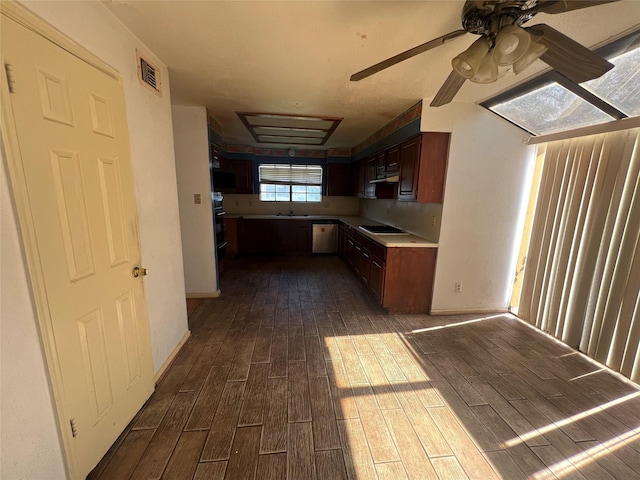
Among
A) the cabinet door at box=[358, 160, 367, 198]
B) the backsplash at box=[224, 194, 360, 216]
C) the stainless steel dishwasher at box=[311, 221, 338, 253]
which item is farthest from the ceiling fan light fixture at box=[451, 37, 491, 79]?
the backsplash at box=[224, 194, 360, 216]

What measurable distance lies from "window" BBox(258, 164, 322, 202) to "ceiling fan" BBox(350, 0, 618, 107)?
16.2 ft

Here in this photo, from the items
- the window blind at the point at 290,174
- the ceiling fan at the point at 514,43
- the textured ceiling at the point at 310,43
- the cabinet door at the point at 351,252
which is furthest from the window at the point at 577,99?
the window blind at the point at 290,174

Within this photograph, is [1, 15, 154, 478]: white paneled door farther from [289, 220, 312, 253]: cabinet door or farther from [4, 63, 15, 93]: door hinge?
[289, 220, 312, 253]: cabinet door

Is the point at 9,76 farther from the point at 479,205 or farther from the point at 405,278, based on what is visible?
the point at 479,205

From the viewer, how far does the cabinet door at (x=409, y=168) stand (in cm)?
291

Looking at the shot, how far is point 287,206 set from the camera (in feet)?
20.7

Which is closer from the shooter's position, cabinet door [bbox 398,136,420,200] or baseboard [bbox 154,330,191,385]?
baseboard [bbox 154,330,191,385]

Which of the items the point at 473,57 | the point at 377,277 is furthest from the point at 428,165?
the point at 473,57

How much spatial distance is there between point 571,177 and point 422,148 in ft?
4.63

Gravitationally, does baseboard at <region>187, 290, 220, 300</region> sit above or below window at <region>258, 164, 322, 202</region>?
below

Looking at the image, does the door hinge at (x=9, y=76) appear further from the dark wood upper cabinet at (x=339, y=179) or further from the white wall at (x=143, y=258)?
the dark wood upper cabinet at (x=339, y=179)

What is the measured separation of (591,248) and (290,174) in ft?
17.1

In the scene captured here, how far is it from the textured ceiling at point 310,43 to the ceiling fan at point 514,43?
Result: 12.7 inches

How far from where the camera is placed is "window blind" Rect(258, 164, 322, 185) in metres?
6.07
